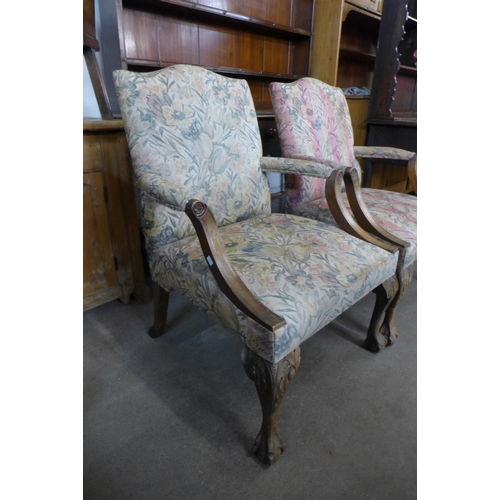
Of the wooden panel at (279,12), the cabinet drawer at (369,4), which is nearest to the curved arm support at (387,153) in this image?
the wooden panel at (279,12)

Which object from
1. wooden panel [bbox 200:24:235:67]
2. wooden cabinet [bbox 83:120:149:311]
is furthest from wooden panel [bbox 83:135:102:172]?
wooden panel [bbox 200:24:235:67]

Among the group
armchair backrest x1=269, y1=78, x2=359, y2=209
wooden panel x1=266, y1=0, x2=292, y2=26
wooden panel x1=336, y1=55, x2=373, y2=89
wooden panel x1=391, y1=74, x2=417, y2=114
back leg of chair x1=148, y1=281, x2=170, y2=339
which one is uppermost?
wooden panel x1=266, y1=0, x2=292, y2=26

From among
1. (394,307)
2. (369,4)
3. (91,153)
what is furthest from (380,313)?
(369,4)

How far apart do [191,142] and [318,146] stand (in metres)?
0.62

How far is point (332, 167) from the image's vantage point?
1138mm

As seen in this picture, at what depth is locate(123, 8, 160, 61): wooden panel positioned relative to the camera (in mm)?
1615

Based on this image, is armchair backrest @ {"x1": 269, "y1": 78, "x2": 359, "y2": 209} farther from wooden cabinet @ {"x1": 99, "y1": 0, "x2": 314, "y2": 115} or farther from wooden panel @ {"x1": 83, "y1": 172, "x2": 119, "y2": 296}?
wooden panel @ {"x1": 83, "y1": 172, "x2": 119, "y2": 296}

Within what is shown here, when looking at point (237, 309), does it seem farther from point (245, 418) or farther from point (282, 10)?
point (282, 10)

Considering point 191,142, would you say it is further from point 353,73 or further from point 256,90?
point 353,73

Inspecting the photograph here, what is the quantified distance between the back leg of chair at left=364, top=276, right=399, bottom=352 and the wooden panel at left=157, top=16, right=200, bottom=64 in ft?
5.37
